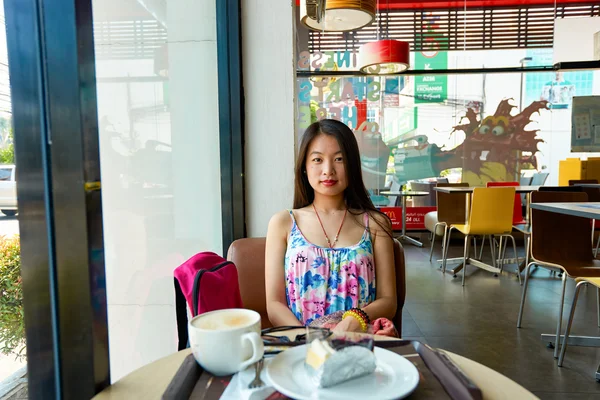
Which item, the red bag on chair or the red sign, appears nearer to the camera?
the red bag on chair

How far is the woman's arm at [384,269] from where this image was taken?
4.78ft

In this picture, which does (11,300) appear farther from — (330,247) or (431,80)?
(431,80)

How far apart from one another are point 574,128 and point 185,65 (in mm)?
7473

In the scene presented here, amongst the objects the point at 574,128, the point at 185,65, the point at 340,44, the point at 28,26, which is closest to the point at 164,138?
the point at 185,65

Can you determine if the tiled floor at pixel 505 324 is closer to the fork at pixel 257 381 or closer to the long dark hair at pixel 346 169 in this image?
the long dark hair at pixel 346 169

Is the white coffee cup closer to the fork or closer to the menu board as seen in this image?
the fork

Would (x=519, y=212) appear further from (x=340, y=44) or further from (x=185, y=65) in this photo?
(x=185, y=65)

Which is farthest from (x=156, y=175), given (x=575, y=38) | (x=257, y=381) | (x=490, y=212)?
(x=575, y=38)

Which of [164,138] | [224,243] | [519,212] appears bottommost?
[519,212]

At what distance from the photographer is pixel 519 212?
20.8ft

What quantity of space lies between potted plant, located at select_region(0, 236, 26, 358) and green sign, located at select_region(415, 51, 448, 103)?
766 cm

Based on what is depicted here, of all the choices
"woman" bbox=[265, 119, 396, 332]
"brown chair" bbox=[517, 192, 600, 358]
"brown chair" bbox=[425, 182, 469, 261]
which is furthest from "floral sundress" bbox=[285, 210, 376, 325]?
"brown chair" bbox=[425, 182, 469, 261]

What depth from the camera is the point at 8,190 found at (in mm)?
716

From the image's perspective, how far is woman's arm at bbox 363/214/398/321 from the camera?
1.46 meters
